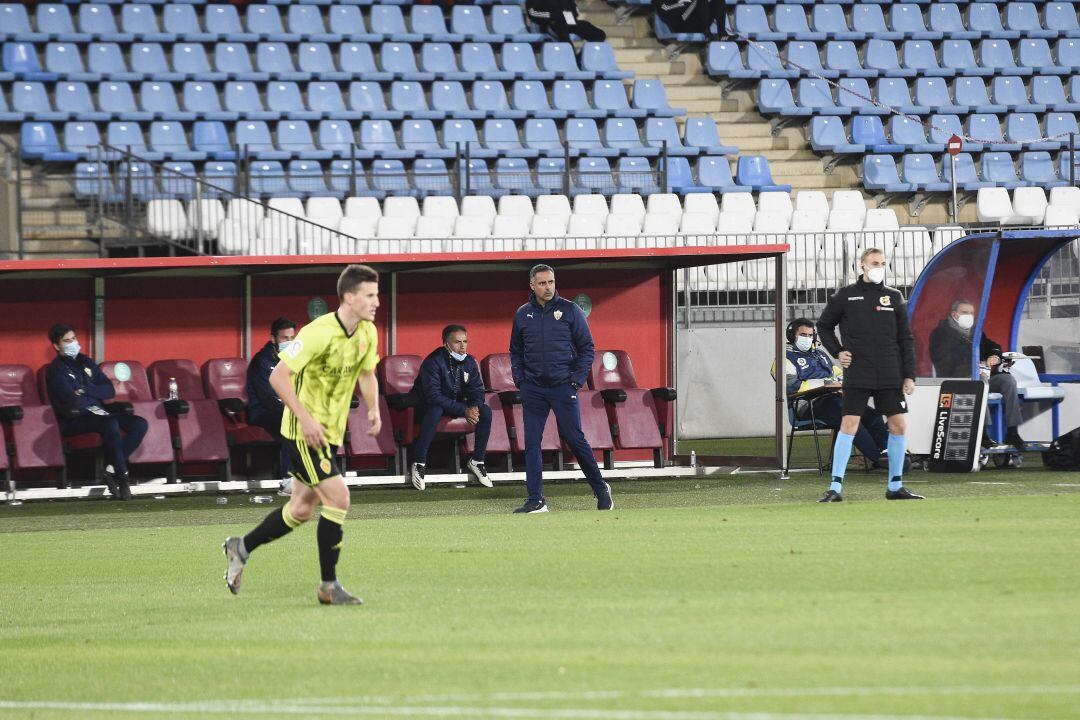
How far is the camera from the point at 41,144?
2278 cm

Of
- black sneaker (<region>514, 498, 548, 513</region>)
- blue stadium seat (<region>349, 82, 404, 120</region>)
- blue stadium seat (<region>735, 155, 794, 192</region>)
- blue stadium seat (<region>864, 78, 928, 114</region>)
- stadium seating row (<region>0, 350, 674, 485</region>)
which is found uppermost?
blue stadium seat (<region>864, 78, 928, 114</region>)

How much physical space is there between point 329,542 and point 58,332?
8.77 meters

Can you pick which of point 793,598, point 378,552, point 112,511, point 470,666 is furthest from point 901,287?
point 470,666

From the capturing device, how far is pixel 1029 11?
3102 cm

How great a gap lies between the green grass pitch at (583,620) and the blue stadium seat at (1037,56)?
779 inches

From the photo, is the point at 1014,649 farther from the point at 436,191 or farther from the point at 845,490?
the point at 436,191

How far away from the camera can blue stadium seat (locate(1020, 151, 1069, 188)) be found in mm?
27062

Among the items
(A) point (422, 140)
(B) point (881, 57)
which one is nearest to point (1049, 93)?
(B) point (881, 57)

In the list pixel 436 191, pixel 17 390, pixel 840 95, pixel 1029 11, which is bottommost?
pixel 17 390

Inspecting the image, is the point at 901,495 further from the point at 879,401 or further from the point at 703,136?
the point at 703,136

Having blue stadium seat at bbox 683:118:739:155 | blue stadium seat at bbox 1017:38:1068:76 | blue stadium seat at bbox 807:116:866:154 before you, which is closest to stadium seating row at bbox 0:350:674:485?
blue stadium seat at bbox 683:118:739:155

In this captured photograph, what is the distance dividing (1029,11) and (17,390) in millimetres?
22195

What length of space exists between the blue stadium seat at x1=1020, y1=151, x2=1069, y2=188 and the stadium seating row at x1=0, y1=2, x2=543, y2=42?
8644mm

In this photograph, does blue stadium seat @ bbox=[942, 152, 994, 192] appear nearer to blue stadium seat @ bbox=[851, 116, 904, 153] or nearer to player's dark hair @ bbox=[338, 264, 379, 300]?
blue stadium seat @ bbox=[851, 116, 904, 153]
